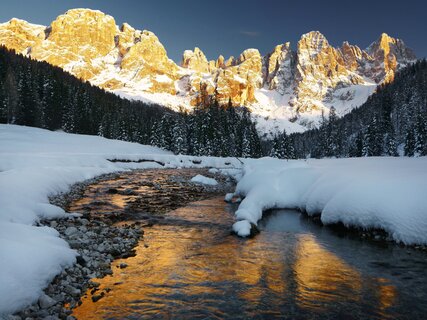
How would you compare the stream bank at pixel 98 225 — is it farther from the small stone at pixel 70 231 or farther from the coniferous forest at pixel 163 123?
the coniferous forest at pixel 163 123

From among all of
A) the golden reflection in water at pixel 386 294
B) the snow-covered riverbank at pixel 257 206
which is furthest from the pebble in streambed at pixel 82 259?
the golden reflection in water at pixel 386 294

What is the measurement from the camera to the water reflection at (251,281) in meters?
7.95

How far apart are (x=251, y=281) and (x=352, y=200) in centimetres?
722

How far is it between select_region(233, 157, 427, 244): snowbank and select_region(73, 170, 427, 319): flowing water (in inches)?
34.6

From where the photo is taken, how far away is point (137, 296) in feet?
28.2

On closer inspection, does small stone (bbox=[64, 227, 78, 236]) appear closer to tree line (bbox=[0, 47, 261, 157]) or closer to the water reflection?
the water reflection

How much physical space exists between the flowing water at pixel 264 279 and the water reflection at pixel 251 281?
2 centimetres

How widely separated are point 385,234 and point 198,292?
28.1 ft

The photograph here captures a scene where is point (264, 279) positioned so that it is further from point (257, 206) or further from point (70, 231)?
point (257, 206)

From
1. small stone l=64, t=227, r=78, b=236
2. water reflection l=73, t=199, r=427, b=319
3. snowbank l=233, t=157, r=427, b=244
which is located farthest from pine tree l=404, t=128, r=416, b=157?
small stone l=64, t=227, r=78, b=236

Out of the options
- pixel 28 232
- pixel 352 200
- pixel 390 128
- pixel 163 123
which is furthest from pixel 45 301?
pixel 390 128

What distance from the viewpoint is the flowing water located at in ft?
26.1

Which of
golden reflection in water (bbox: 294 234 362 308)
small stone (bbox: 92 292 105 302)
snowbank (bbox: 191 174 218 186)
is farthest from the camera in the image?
snowbank (bbox: 191 174 218 186)

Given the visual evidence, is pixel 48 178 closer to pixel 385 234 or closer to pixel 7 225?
pixel 7 225
